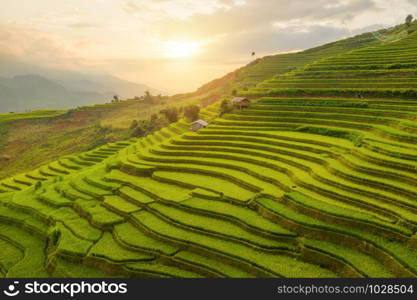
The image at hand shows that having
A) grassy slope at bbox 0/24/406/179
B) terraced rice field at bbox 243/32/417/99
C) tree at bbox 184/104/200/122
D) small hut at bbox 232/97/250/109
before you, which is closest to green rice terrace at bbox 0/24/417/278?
terraced rice field at bbox 243/32/417/99

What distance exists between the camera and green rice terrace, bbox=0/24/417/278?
1084 centimetres

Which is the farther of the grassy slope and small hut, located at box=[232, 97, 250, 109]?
the grassy slope

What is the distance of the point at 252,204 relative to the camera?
14266 millimetres

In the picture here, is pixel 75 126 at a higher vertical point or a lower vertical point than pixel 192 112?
higher

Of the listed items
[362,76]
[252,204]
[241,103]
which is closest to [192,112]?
[241,103]

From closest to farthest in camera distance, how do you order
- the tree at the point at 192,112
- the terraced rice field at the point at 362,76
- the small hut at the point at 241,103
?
the terraced rice field at the point at 362,76, the small hut at the point at 241,103, the tree at the point at 192,112

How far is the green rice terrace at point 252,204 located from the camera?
10.8 meters

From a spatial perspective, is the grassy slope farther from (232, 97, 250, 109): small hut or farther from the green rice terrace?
the green rice terrace

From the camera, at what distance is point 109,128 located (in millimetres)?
58094

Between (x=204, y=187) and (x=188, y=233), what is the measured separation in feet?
13.7

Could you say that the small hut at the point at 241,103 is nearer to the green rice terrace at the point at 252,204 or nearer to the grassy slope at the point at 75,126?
the green rice terrace at the point at 252,204

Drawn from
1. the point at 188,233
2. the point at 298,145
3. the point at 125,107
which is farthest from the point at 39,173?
the point at 125,107

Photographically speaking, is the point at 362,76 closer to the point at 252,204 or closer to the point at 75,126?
the point at 252,204

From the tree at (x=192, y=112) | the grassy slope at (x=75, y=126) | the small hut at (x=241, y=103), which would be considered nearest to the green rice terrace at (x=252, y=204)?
the small hut at (x=241, y=103)
